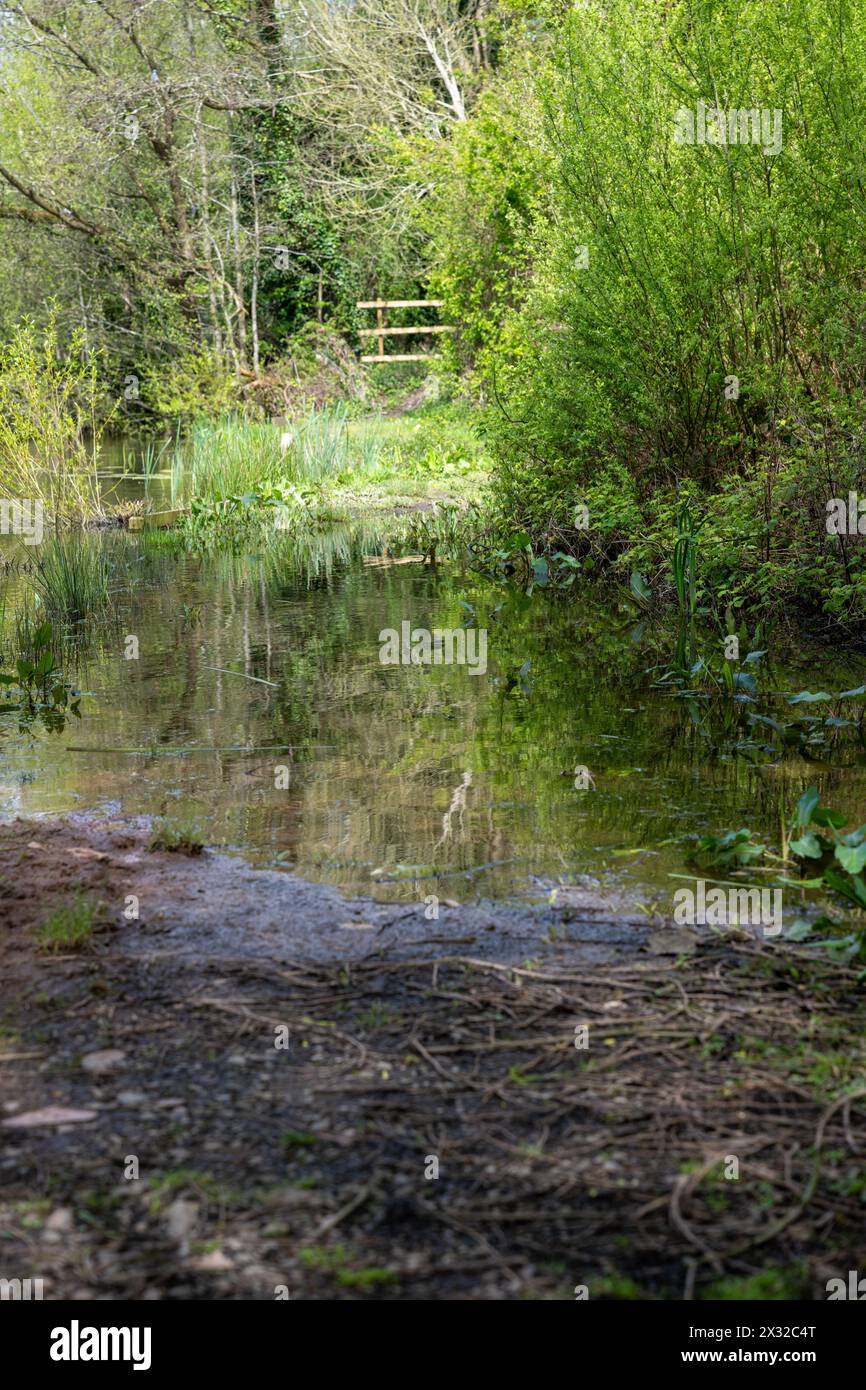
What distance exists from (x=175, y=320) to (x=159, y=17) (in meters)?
4.99

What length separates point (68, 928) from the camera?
3756 millimetres

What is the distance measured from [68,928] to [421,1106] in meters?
1.34

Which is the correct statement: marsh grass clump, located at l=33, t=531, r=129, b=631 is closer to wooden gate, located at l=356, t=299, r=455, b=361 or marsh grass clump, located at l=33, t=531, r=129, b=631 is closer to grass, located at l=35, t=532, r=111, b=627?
grass, located at l=35, t=532, r=111, b=627

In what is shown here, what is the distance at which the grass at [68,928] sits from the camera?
146 inches

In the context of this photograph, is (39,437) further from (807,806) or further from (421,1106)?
(421,1106)

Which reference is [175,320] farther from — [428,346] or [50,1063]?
[50,1063]

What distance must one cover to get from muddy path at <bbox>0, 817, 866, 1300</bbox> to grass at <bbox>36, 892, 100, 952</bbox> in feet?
0.10

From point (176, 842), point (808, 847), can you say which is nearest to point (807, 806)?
point (808, 847)

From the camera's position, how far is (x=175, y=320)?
24.5m

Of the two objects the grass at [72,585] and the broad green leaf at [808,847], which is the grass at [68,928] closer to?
the broad green leaf at [808,847]

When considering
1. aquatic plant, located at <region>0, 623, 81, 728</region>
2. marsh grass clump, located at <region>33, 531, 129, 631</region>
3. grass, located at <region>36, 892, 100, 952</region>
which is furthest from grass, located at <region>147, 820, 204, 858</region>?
marsh grass clump, located at <region>33, 531, 129, 631</region>

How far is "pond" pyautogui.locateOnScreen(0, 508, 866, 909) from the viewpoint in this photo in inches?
185

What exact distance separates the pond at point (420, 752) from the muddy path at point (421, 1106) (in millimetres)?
613

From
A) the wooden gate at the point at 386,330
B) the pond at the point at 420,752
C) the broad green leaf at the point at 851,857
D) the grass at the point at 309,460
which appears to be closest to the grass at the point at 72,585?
the pond at the point at 420,752
